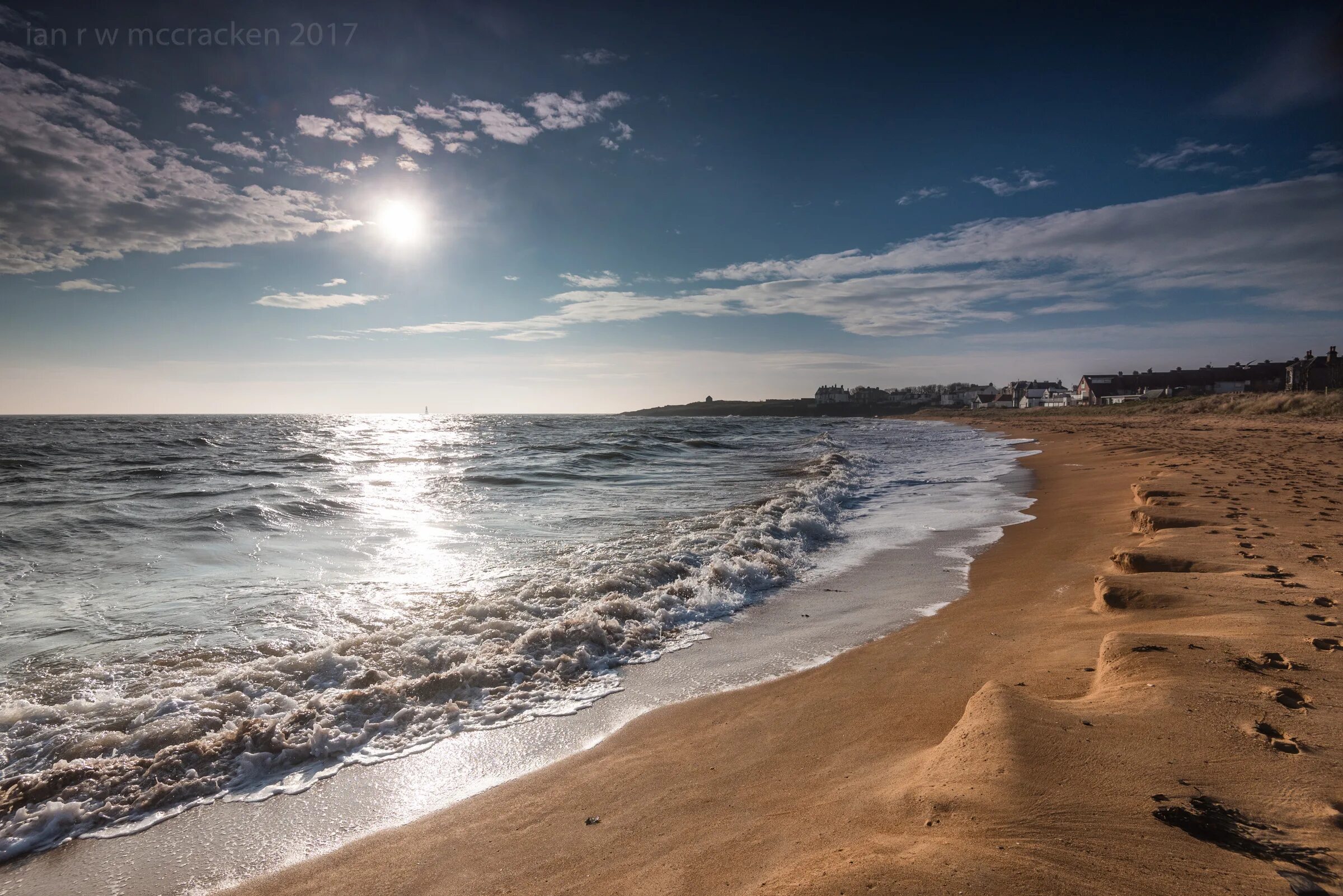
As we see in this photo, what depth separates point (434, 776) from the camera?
3.49 m

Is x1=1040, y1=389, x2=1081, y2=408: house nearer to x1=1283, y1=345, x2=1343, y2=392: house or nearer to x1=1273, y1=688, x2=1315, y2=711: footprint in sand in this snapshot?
x1=1283, y1=345, x2=1343, y2=392: house

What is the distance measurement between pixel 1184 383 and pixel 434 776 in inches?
3620

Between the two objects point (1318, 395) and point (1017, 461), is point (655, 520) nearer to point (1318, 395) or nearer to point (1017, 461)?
point (1017, 461)

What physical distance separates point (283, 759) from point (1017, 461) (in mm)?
21758

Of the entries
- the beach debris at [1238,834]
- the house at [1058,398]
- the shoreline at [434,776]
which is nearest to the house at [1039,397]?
the house at [1058,398]

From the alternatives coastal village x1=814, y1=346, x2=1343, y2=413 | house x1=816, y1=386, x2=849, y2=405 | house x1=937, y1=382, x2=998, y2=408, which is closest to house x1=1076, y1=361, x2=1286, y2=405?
coastal village x1=814, y1=346, x2=1343, y2=413

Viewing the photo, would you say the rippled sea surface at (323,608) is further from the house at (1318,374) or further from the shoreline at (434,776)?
the house at (1318,374)

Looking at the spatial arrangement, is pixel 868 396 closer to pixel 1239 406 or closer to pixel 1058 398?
pixel 1058 398

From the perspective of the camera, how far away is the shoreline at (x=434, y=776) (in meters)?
2.83

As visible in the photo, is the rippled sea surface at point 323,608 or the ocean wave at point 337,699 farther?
the rippled sea surface at point 323,608

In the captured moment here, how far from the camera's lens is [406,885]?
8.59 feet

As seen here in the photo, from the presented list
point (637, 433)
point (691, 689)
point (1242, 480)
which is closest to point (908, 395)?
point (637, 433)

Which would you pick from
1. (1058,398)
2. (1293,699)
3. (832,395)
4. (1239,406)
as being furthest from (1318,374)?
(832,395)

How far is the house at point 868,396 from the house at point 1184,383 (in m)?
56.4
